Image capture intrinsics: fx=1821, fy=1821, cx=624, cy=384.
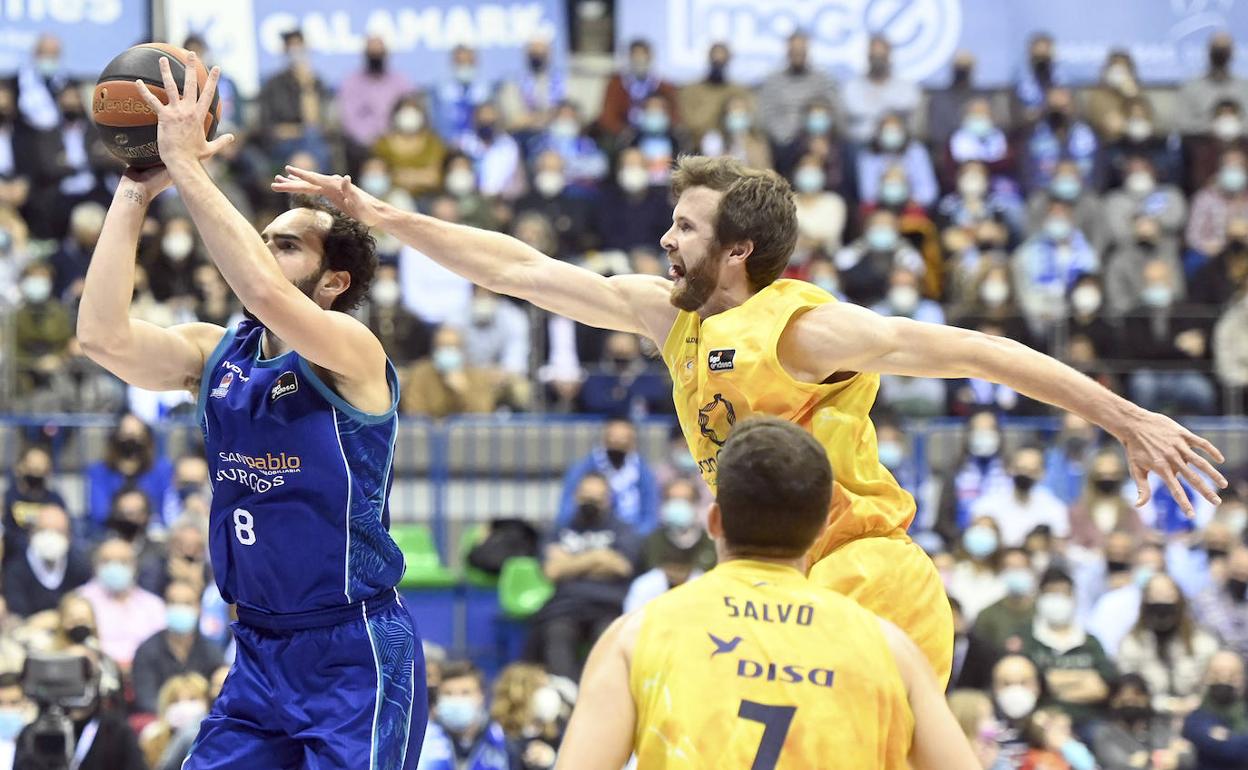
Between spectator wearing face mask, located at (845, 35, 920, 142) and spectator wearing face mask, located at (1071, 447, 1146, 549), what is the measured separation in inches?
224

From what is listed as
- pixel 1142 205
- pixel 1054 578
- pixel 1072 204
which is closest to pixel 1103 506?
pixel 1054 578

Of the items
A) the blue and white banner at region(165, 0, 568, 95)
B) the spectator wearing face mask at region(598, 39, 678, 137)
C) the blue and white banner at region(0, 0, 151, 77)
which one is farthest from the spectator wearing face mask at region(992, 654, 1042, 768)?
the blue and white banner at region(0, 0, 151, 77)

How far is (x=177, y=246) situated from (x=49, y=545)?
3500mm

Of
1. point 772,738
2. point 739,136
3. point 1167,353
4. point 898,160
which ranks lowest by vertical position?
point 1167,353

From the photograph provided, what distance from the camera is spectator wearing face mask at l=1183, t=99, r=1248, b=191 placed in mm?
18125

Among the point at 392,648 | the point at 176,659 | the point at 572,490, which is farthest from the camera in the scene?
the point at 572,490

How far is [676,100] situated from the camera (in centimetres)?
1816

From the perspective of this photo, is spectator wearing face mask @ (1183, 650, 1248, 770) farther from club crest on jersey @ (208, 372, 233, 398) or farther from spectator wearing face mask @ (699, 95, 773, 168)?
club crest on jersey @ (208, 372, 233, 398)

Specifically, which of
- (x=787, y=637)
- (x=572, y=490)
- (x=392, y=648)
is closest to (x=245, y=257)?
(x=392, y=648)

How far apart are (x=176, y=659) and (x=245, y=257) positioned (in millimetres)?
6756

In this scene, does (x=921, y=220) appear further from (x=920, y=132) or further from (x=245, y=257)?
(x=245, y=257)

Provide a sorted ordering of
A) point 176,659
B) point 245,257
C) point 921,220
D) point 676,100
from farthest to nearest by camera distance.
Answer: point 676,100 → point 921,220 → point 176,659 → point 245,257

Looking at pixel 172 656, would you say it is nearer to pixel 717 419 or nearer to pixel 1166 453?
pixel 717 419

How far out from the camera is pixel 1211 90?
18.9 m
